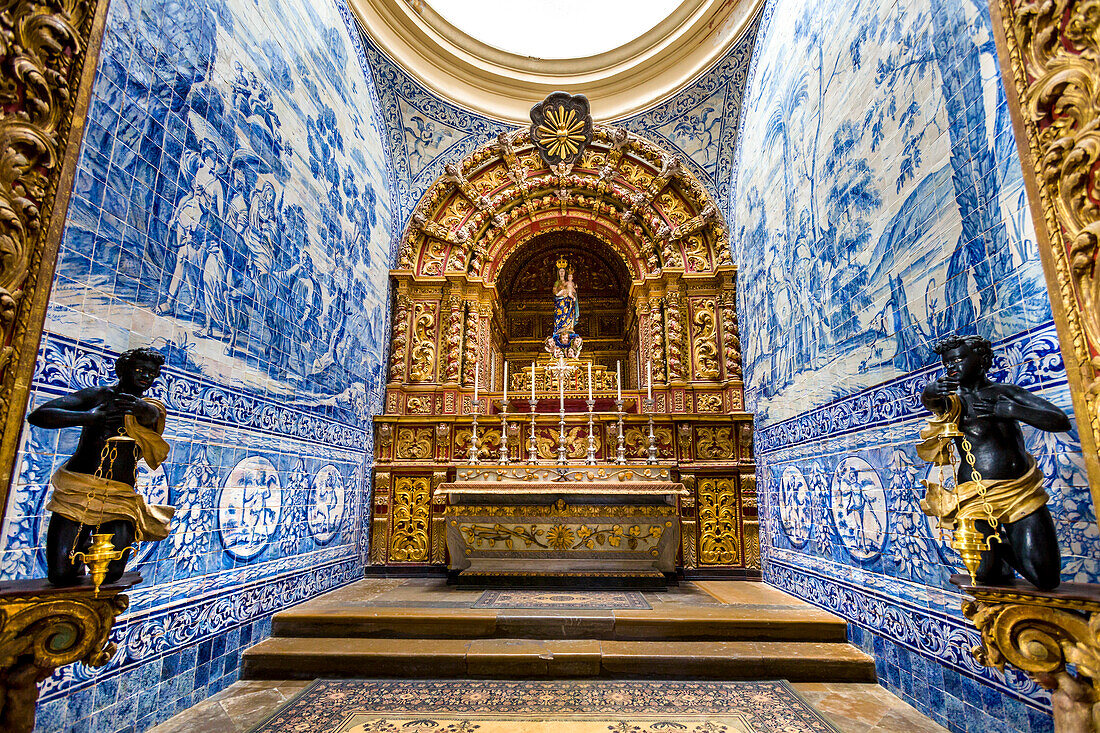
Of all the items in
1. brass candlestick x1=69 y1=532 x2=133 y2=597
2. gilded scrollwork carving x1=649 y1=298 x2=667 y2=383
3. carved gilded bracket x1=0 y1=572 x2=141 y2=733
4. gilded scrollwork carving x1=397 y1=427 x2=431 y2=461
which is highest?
gilded scrollwork carving x1=649 y1=298 x2=667 y2=383

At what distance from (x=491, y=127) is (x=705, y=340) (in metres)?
4.96

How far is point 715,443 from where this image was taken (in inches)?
278

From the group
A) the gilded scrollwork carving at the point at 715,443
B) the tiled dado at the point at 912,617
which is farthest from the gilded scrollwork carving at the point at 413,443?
the tiled dado at the point at 912,617

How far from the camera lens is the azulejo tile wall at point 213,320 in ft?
9.22

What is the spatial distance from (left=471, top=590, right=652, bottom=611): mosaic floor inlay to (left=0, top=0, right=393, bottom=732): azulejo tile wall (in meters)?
1.89

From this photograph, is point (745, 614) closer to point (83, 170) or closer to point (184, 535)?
point (184, 535)

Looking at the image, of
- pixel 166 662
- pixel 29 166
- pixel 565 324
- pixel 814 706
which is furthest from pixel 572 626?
pixel 565 324

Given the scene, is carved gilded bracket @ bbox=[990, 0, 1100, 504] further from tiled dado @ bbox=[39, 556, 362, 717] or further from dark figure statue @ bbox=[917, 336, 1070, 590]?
tiled dado @ bbox=[39, 556, 362, 717]

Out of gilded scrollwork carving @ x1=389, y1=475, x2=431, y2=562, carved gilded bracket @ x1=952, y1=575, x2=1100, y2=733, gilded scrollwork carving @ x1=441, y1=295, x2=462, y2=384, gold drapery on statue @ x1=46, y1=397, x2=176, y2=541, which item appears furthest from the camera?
gilded scrollwork carving @ x1=441, y1=295, x2=462, y2=384

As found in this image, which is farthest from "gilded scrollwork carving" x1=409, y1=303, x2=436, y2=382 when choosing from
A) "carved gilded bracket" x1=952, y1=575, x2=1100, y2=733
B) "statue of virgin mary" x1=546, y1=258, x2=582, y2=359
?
"carved gilded bracket" x1=952, y1=575, x2=1100, y2=733

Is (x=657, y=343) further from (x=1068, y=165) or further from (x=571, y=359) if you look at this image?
(x=1068, y=165)

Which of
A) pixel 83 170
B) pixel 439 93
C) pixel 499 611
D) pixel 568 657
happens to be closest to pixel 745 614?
pixel 568 657

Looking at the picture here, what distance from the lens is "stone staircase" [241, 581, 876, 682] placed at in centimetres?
371

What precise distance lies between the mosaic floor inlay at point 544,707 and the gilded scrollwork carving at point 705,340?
4.50m
